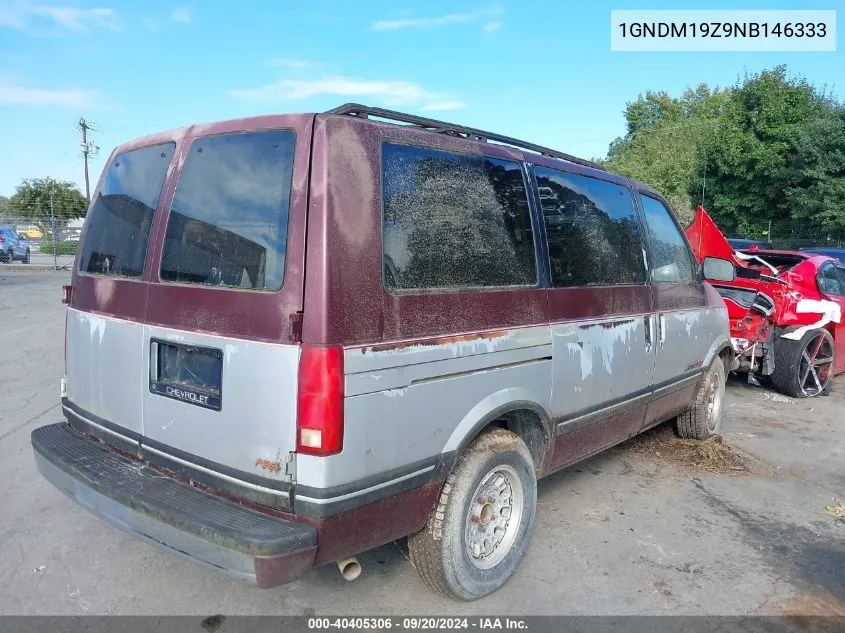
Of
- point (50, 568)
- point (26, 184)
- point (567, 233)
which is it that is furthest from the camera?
point (26, 184)

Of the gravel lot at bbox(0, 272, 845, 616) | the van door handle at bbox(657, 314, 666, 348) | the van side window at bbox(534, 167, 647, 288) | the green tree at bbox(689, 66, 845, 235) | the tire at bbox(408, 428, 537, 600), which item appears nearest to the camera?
the tire at bbox(408, 428, 537, 600)

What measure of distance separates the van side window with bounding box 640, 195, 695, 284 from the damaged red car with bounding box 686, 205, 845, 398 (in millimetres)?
2042

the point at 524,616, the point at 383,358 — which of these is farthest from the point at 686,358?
the point at 383,358

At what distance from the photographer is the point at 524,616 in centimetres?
307

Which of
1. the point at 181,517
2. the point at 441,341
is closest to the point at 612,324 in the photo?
the point at 441,341

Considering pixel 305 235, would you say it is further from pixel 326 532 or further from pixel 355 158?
pixel 326 532

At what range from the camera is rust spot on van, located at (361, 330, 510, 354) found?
8.30ft

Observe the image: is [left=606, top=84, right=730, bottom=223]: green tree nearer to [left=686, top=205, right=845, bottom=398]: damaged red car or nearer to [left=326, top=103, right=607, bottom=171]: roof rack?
[left=686, top=205, right=845, bottom=398]: damaged red car

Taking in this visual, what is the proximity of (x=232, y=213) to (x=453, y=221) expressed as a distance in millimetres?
961

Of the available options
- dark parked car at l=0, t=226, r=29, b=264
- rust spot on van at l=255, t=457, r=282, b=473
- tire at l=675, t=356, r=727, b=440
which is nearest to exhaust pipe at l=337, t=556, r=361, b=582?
rust spot on van at l=255, t=457, r=282, b=473

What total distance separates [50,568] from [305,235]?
232 centimetres

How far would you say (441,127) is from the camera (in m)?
3.15

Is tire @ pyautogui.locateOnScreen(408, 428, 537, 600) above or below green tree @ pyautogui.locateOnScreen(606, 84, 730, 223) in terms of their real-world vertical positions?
below

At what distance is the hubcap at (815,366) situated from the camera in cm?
750
